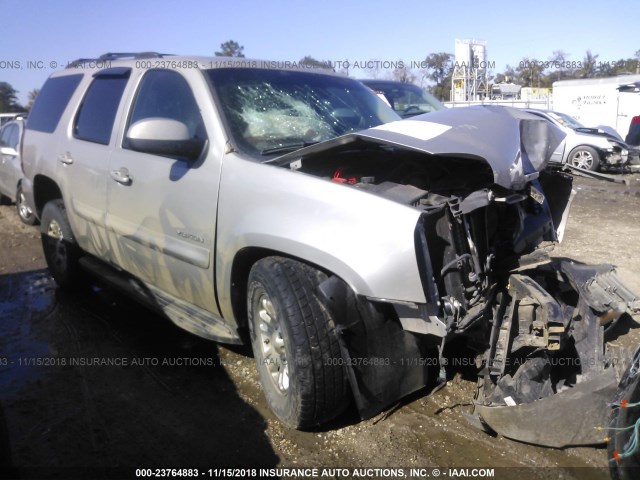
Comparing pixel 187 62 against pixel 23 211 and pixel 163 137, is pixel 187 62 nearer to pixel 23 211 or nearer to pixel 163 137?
pixel 163 137

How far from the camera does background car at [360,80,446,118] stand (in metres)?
9.88

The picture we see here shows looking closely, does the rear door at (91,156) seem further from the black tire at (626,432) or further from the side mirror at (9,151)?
the side mirror at (9,151)

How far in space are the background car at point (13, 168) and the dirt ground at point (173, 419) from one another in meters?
4.08

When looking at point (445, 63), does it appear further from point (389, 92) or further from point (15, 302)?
point (15, 302)

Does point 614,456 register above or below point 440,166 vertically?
below

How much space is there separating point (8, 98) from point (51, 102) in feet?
81.1

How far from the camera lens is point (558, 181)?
3707 mm

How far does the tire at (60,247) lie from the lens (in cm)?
498

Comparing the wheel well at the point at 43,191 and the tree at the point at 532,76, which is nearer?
the wheel well at the point at 43,191

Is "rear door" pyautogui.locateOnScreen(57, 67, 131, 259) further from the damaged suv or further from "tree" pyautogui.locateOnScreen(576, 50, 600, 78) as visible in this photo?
"tree" pyautogui.locateOnScreen(576, 50, 600, 78)

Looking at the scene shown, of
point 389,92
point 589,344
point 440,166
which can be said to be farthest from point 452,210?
point 389,92

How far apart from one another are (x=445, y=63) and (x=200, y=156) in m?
36.4

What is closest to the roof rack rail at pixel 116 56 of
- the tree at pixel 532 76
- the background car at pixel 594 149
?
the background car at pixel 594 149

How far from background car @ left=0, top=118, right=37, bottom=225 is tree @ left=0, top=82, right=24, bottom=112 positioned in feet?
60.5
